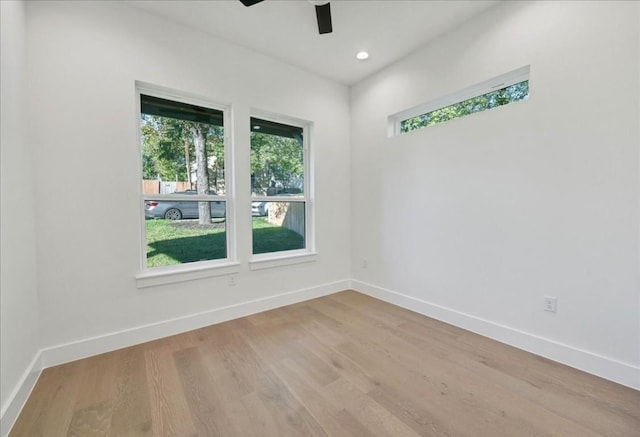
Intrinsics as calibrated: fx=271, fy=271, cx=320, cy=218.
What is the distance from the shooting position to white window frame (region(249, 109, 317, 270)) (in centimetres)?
318

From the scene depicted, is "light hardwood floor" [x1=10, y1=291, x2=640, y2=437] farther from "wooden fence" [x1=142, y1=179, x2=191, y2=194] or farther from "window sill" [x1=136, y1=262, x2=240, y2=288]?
"wooden fence" [x1=142, y1=179, x2=191, y2=194]

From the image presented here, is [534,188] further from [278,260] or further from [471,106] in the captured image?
[278,260]

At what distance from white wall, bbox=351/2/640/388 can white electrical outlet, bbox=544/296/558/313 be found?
34 mm

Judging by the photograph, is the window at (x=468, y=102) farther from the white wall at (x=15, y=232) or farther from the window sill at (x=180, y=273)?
the white wall at (x=15, y=232)

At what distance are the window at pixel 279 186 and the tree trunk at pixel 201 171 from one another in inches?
19.7

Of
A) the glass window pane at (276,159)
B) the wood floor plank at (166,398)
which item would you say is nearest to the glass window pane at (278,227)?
the glass window pane at (276,159)

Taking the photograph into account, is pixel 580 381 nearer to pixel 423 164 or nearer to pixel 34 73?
pixel 423 164

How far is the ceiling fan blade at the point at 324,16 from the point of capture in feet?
6.91

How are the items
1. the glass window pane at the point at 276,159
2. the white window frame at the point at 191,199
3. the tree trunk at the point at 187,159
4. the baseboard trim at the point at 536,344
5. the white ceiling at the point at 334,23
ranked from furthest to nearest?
the glass window pane at the point at 276,159
the tree trunk at the point at 187,159
the white window frame at the point at 191,199
the white ceiling at the point at 334,23
the baseboard trim at the point at 536,344

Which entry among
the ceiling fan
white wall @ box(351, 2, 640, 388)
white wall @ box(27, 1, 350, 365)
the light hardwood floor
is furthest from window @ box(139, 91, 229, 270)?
white wall @ box(351, 2, 640, 388)

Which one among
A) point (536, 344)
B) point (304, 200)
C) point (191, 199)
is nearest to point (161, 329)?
point (191, 199)

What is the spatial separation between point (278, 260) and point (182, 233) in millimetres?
1071

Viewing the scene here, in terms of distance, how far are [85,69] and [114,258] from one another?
→ 5.01ft

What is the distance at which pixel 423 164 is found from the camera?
2.96 m
